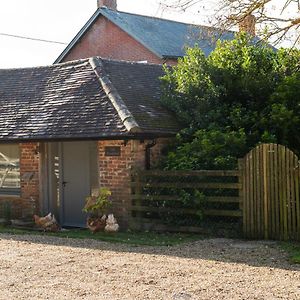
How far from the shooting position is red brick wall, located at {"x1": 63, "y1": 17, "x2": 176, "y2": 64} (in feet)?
92.7

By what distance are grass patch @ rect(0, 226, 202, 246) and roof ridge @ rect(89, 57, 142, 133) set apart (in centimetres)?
228

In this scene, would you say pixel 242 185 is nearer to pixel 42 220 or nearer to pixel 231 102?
pixel 231 102

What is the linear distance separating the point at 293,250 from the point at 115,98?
6.18 metres

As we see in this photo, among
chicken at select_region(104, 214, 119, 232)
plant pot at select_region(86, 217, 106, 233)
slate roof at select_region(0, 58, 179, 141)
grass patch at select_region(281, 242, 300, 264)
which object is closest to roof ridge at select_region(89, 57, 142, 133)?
slate roof at select_region(0, 58, 179, 141)

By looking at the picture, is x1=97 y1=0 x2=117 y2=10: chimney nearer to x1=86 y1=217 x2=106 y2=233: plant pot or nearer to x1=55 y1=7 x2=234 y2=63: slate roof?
x1=55 y1=7 x2=234 y2=63: slate roof

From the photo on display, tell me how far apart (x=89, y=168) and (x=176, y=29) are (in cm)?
1831

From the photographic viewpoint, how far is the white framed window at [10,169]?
1575 centimetres

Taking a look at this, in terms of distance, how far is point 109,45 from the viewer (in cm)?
2948

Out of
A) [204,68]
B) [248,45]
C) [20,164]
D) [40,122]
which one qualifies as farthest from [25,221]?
[248,45]

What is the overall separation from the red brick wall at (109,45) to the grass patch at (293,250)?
18.0 metres

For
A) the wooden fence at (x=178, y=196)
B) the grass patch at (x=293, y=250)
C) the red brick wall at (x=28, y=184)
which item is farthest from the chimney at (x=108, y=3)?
the grass patch at (x=293, y=250)

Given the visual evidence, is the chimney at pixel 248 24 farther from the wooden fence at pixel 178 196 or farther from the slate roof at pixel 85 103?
the wooden fence at pixel 178 196

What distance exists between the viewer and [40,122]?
49.3ft

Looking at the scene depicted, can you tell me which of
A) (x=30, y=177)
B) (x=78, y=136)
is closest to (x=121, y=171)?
(x=78, y=136)
